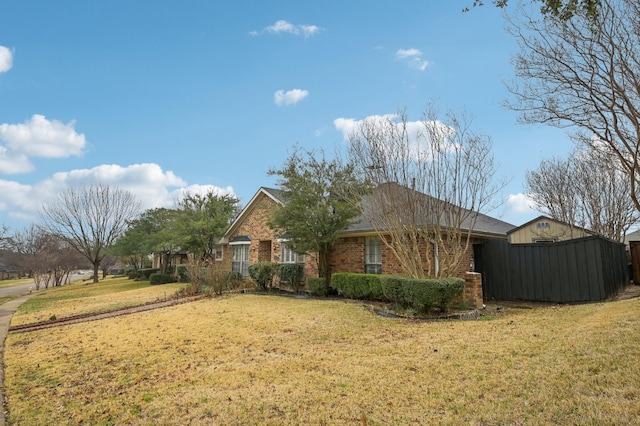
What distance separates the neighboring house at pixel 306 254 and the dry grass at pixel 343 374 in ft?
17.8

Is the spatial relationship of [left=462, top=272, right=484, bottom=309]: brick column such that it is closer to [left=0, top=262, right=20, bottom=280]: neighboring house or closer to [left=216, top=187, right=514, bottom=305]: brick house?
[left=216, top=187, right=514, bottom=305]: brick house

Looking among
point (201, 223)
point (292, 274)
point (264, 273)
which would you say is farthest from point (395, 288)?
point (201, 223)

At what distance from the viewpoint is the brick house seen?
45.5ft

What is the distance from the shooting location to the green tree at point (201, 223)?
21047 mm

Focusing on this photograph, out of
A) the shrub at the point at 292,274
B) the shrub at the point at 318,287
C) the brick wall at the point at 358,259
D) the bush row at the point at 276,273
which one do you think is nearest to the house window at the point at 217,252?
the bush row at the point at 276,273

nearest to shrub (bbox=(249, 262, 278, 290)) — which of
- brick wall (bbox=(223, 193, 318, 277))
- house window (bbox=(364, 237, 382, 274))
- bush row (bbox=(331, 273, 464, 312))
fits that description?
brick wall (bbox=(223, 193, 318, 277))

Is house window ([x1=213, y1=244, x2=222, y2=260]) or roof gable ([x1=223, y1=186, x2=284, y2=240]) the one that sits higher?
roof gable ([x1=223, y1=186, x2=284, y2=240])

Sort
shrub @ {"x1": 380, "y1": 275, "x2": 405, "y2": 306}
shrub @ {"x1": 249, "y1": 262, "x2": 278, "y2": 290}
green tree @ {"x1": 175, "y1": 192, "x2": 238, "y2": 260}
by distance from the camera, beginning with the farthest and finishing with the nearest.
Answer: green tree @ {"x1": 175, "y1": 192, "x2": 238, "y2": 260}, shrub @ {"x1": 249, "y1": 262, "x2": 278, "y2": 290}, shrub @ {"x1": 380, "y1": 275, "x2": 405, "y2": 306}

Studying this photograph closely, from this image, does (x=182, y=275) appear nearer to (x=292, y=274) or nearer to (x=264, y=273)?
(x=264, y=273)

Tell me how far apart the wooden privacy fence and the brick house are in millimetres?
932

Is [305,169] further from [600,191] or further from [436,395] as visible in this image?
[600,191]

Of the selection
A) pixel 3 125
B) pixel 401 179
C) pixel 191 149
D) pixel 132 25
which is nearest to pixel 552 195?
pixel 401 179

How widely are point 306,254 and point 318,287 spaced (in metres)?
1.47

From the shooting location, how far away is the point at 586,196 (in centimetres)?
2083
